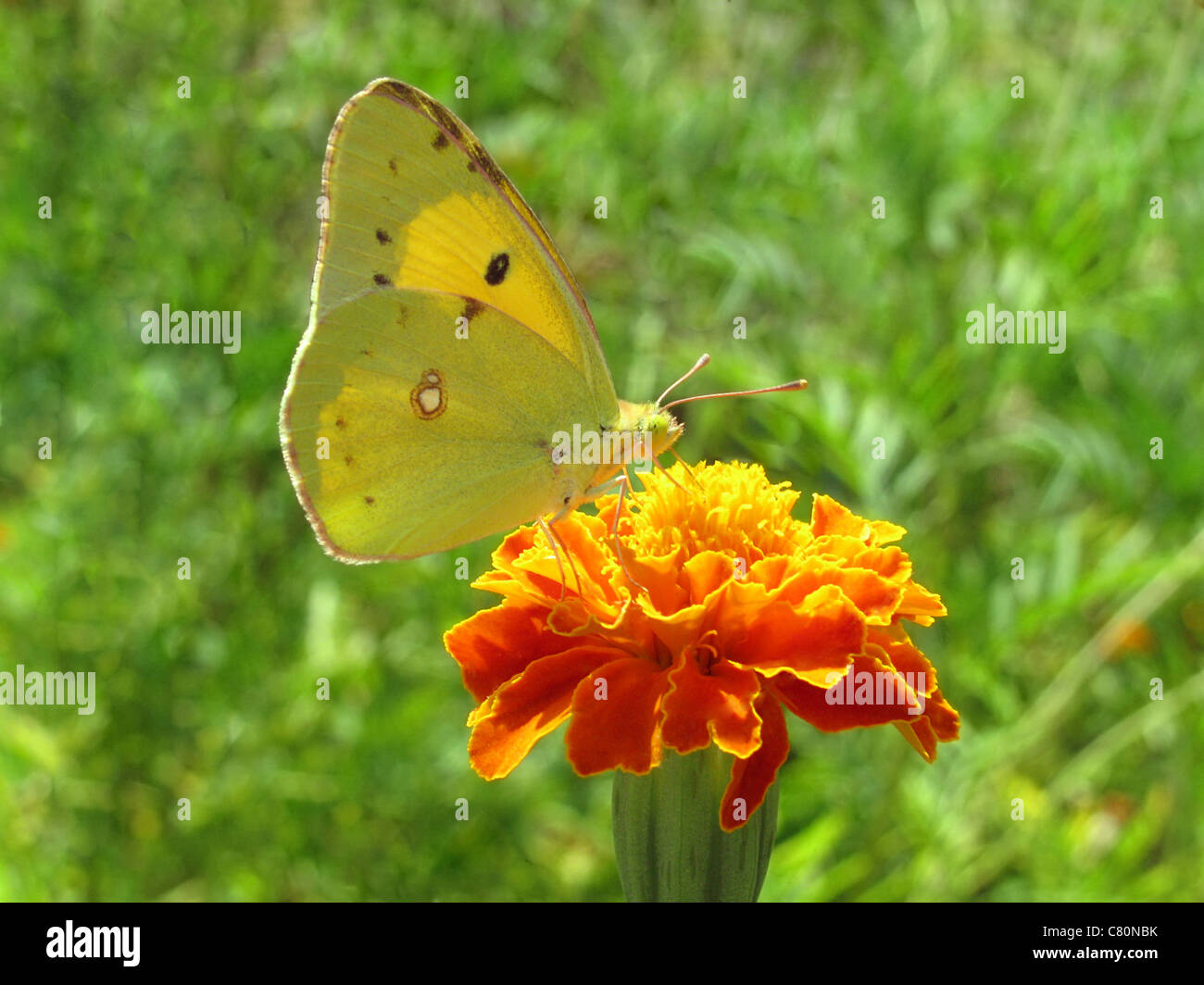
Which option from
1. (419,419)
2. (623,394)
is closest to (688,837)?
(419,419)

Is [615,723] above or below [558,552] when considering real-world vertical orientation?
below

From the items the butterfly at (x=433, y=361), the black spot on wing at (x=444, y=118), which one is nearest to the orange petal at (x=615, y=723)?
the butterfly at (x=433, y=361)

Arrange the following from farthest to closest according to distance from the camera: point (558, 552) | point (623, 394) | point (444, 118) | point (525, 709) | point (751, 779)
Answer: point (623, 394)
point (444, 118)
point (558, 552)
point (525, 709)
point (751, 779)

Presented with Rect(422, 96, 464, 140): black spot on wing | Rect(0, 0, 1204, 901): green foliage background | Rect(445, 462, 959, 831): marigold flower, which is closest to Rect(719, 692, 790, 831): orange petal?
Rect(445, 462, 959, 831): marigold flower

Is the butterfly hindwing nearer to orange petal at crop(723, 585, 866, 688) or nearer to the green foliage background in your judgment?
orange petal at crop(723, 585, 866, 688)

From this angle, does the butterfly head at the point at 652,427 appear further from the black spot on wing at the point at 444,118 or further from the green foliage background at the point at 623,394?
the green foliage background at the point at 623,394

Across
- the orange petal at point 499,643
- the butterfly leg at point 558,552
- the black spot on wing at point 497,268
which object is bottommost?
the orange petal at point 499,643

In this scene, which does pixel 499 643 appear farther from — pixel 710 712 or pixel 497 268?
pixel 497 268
